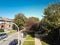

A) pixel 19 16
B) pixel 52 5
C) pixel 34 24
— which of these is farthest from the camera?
pixel 19 16

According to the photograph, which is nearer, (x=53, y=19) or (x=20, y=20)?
(x=53, y=19)

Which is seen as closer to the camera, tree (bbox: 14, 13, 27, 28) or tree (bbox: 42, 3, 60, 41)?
tree (bbox: 42, 3, 60, 41)

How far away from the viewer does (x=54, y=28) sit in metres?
35.7

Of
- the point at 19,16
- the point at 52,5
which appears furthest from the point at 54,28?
the point at 19,16

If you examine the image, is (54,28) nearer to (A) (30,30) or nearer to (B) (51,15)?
(B) (51,15)

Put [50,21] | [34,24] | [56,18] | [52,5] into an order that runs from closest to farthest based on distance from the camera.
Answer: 1. [56,18]
2. [50,21]
3. [52,5]
4. [34,24]

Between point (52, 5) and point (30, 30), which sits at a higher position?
point (52, 5)

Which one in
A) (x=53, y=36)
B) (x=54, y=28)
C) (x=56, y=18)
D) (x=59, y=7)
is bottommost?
(x=53, y=36)

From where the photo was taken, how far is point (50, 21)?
123ft

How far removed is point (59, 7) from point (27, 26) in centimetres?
2979

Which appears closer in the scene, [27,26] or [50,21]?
[50,21]

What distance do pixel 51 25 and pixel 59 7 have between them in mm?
5562

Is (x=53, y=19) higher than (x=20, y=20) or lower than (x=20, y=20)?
lower

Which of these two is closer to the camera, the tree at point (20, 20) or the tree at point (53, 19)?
the tree at point (53, 19)
